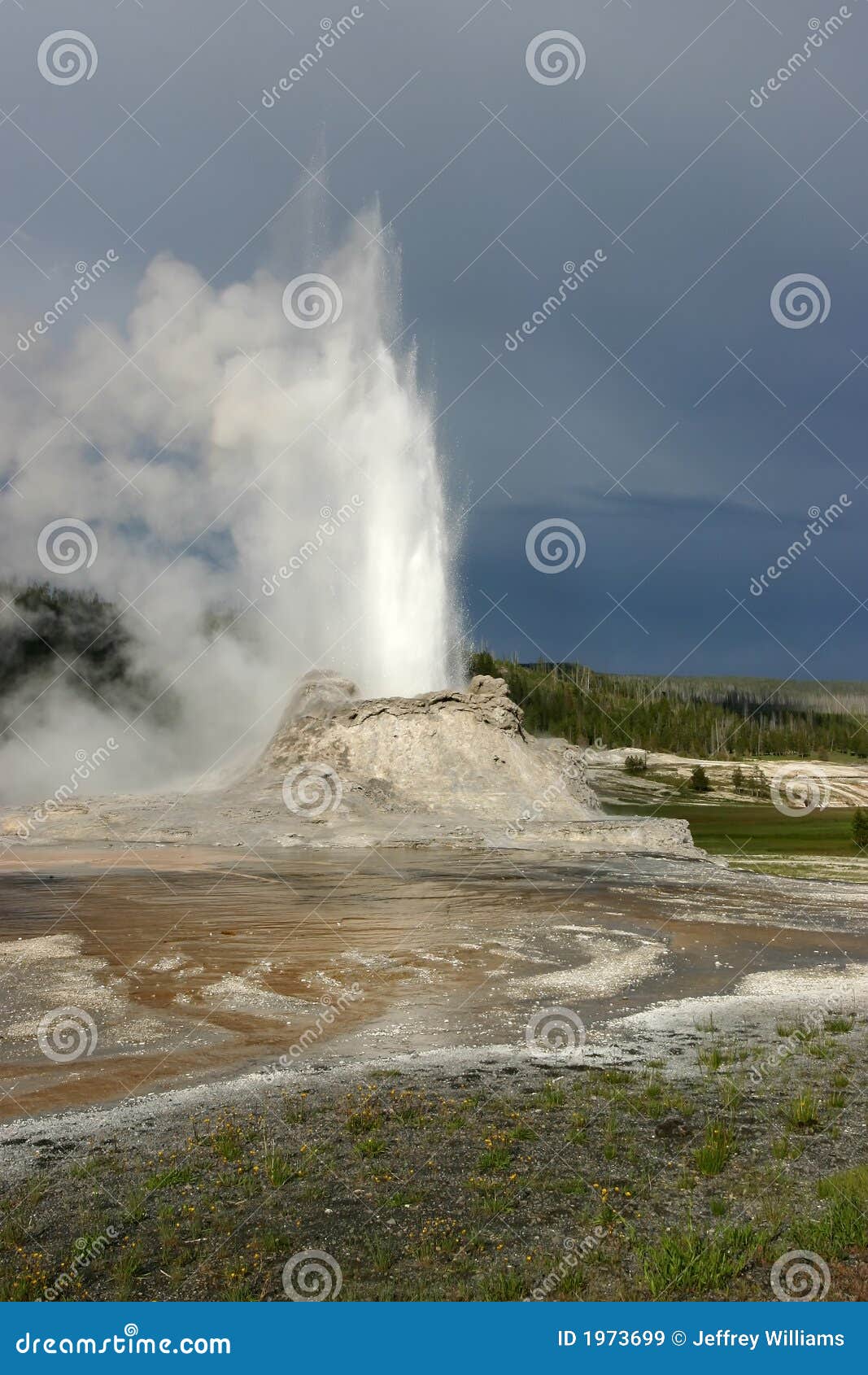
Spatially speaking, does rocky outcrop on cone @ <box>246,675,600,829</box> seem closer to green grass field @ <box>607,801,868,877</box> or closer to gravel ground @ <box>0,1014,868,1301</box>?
green grass field @ <box>607,801,868,877</box>

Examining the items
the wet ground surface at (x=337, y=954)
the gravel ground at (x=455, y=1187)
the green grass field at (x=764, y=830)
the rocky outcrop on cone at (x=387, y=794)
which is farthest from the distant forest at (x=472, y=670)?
the gravel ground at (x=455, y=1187)

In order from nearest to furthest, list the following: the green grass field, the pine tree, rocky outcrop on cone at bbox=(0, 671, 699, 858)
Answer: rocky outcrop on cone at bbox=(0, 671, 699, 858) < the green grass field < the pine tree

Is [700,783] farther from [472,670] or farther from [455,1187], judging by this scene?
[455,1187]

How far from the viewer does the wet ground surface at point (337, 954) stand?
1670 centimetres

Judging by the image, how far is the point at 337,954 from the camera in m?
24.9

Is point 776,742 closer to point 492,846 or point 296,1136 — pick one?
point 492,846

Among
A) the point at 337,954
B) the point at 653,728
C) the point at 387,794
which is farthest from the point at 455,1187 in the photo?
the point at 653,728

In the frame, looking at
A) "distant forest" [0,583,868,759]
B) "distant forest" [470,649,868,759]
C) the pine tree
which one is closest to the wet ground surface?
"distant forest" [0,583,868,759]

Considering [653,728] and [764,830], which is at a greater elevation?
[653,728]

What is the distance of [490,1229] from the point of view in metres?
9.17

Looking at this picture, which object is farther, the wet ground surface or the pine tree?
the pine tree

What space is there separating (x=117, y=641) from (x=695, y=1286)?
12047 centimetres

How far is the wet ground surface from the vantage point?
1670 cm

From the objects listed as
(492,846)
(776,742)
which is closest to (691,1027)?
(492,846)
